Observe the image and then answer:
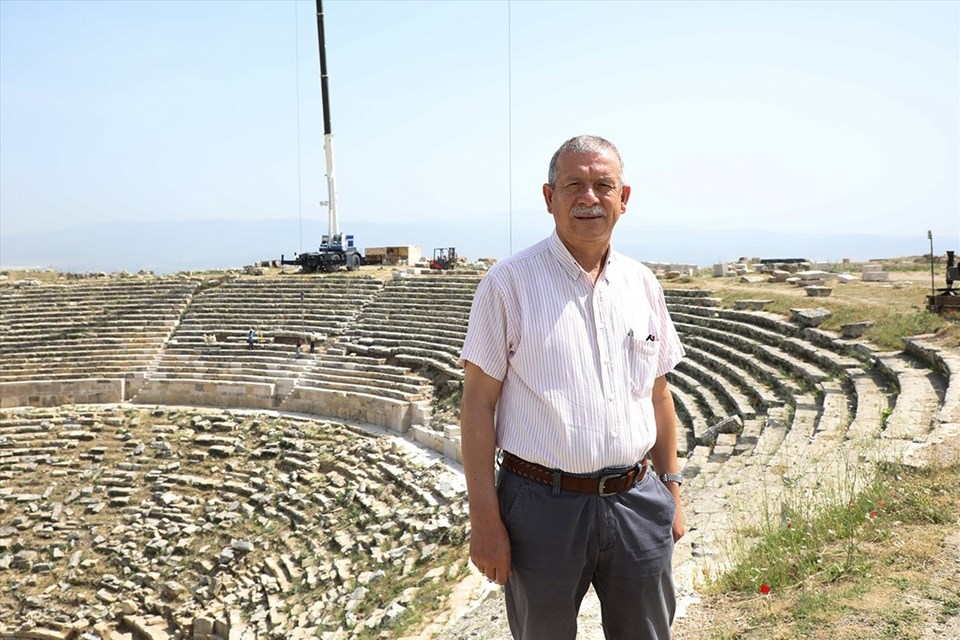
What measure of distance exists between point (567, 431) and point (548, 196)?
81 centimetres

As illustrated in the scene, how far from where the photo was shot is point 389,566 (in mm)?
9953

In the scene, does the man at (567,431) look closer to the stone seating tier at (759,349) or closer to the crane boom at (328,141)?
the stone seating tier at (759,349)

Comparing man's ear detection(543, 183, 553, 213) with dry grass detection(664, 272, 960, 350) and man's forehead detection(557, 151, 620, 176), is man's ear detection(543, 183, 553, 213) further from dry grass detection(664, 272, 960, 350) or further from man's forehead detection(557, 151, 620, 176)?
dry grass detection(664, 272, 960, 350)

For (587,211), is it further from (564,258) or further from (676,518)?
(676,518)

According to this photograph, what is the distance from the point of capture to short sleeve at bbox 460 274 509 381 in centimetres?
244

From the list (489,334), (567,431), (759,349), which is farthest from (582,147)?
(759,349)

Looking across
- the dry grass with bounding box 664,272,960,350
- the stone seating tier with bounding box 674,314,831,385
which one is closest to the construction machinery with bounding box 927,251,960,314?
the dry grass with bounding box 664,272,960,350

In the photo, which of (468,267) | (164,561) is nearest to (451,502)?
(164,561)

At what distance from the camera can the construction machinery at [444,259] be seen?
3011cm

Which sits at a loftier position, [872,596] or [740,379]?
[872,596]

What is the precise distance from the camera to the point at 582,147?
249 cm

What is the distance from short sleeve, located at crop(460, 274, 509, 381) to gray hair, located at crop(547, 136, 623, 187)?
1.42ft

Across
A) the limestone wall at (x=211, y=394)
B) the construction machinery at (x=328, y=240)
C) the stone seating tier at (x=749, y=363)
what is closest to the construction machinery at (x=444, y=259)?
the construction machinery at (x=328, y=240)

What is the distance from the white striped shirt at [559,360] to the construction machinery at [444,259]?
2720 cm
